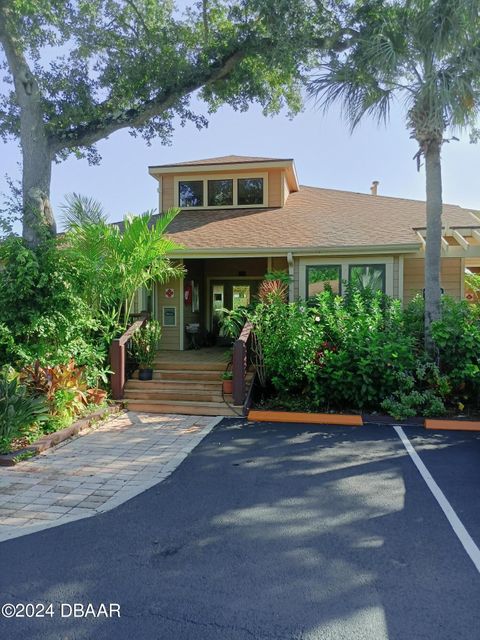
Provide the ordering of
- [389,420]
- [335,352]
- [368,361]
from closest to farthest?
[389,420]
[368,361]
[335,352]

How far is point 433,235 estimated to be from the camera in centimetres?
832

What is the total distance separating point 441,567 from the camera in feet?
10.3

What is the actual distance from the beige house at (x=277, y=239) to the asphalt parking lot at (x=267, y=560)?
6045 millimetres

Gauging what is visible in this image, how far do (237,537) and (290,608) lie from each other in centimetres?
97

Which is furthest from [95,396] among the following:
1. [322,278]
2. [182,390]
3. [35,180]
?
[322,278]

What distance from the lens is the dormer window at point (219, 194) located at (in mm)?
13680

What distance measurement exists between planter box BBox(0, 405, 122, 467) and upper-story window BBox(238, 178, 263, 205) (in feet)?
26.6

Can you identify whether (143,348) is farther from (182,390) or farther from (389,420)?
(389,420)

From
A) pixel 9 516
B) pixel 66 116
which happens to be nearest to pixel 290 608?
pixel 9 516

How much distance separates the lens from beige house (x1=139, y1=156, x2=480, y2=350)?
10.4 meters

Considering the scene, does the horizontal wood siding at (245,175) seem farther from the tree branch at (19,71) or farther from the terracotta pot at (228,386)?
the terracotta pot at (228,386)

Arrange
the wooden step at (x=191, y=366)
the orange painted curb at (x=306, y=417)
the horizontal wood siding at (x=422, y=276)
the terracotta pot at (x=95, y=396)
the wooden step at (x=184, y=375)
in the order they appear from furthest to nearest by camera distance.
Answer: the horizontal wood siding at (x=422, y=276) < the wooden step at (x=191, y=366) < the wooden step at (x=184, y=375) < the terracotta pot at (x=95, y=396) < the orange painted curb at (x=306, y=417)

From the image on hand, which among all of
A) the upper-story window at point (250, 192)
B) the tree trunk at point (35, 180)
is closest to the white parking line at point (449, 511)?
the tree trunk at point (35, 180)

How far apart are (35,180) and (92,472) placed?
6.81m
